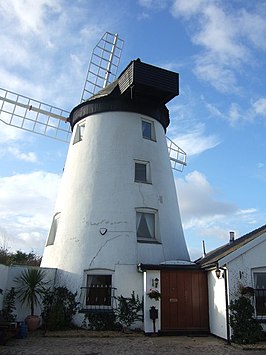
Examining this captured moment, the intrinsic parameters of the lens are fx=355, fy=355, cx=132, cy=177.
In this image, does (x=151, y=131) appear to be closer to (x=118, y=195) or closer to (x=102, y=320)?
(x=118, y=195)

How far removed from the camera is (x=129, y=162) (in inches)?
618

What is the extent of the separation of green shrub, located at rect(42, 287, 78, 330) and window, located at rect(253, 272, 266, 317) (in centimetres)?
643

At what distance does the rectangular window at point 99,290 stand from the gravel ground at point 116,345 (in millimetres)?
1313

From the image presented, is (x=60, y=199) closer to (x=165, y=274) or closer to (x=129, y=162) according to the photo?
(x=129, y=162)

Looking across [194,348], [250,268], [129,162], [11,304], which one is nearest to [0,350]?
[11,304]

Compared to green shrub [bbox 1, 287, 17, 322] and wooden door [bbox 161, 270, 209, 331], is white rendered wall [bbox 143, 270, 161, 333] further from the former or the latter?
green shrub [bbox 1, 287, 17, 322]

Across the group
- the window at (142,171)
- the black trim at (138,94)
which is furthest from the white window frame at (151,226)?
the black trim at (138,94)

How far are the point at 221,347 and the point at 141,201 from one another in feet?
21.5

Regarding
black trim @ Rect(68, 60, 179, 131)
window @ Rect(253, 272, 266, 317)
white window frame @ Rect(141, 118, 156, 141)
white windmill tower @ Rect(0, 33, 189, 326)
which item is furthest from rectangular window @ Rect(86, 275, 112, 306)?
black trim @ Rect(68, 60, 179, 131)

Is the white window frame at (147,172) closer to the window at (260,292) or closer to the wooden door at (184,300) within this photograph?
the wooden door at (184,300)

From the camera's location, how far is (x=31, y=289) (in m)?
13.2

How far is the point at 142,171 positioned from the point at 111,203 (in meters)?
2.35

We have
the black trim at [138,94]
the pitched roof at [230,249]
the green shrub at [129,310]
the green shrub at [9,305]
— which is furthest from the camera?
the black trim at [138,94]

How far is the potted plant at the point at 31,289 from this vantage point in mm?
12951
